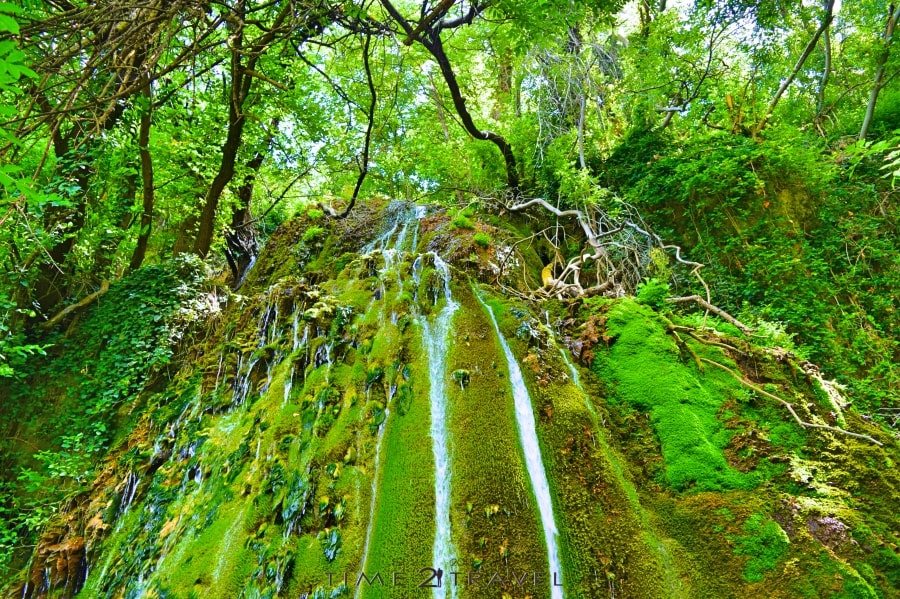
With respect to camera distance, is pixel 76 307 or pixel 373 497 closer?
pixel 373 497

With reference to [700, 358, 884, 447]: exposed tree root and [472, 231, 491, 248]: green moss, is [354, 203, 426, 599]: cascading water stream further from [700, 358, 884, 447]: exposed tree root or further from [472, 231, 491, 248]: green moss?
→ [700, 358, 884, 447]: exposed tree root

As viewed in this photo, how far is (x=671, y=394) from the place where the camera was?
329cm

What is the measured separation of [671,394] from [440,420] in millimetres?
1978

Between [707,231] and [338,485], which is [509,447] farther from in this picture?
[707,231]

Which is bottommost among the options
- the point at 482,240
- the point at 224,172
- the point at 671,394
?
the point at 671,394

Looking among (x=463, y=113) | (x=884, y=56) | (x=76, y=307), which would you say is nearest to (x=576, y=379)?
(x=463, y=113)

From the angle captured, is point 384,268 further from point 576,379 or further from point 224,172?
point 224,172

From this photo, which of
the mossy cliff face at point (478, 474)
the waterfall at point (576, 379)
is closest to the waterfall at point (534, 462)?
the mossy cliff face at point (478, 474)

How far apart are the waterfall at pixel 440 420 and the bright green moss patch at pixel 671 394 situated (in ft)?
5.01

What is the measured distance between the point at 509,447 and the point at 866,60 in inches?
460

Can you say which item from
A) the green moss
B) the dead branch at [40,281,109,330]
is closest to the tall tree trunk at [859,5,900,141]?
the green moss

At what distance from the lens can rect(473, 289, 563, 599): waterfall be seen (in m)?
2.41

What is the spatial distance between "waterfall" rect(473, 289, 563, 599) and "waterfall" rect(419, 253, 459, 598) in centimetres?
58

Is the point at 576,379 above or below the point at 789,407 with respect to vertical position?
above
